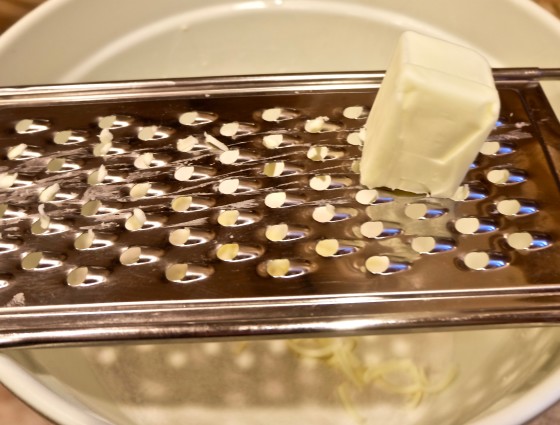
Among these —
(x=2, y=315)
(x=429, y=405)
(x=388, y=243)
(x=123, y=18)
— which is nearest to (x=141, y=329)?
(x=2, y=315)

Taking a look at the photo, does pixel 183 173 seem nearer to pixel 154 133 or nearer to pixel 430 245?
pixel 154 133

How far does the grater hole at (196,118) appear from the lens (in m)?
0.66

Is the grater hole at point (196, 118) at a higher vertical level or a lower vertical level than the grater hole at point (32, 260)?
higher

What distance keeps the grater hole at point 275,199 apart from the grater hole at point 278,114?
105mm

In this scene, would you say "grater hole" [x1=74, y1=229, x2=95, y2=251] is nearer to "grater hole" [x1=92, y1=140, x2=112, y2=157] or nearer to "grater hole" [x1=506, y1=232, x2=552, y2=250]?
"grater hole" [x1=92, y1=140, x2=112, y2=157]

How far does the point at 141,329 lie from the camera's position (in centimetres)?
52

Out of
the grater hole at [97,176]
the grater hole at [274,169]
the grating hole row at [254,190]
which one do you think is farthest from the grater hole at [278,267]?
the grater hole at [97,176]

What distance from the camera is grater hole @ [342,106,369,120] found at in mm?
662

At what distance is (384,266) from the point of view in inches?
21.9

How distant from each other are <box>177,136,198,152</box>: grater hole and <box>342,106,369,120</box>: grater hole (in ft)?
0.57

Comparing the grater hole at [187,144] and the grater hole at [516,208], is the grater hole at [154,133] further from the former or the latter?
the grater hole at [516,208]

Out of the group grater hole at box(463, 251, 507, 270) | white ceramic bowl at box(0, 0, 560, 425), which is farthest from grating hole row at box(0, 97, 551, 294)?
white ceramic bowl at box(0, 0, 560, 425)

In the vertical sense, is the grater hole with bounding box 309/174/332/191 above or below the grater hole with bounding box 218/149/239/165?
below

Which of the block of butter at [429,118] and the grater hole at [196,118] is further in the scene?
the grater hole at [196,118]
